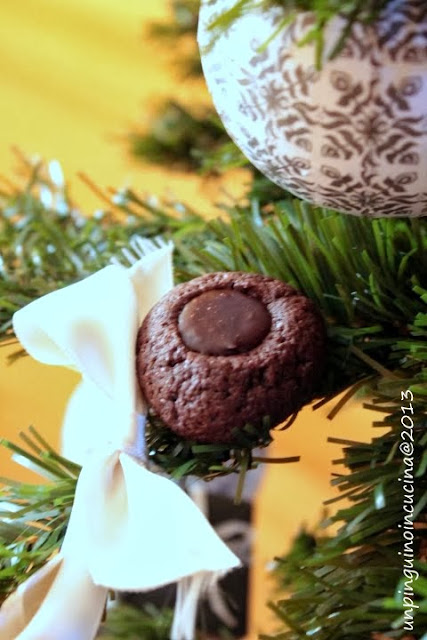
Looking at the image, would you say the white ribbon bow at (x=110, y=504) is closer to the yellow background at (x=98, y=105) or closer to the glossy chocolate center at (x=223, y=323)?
the glossy chocolate center at (x=223, y=323)

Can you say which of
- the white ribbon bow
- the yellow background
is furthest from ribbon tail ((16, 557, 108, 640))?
the yellow background

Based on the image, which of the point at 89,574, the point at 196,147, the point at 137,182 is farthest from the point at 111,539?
the point at 137,182

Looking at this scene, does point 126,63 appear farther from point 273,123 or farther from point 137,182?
point 273,123

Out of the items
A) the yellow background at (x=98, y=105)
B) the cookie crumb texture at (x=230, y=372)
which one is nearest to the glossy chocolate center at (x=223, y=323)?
the cookie crumb texture at (x=230, y=372)

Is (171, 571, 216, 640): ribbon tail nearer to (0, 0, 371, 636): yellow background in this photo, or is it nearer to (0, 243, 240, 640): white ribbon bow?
(0, 243, 240, 640): white ribbon bow

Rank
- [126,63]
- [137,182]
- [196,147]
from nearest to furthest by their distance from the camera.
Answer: [196,147], [137,182], [126,63]

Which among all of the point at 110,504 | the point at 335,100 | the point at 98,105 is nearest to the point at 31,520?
the point at 110,504

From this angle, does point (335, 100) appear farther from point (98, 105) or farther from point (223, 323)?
point (98, 105)
